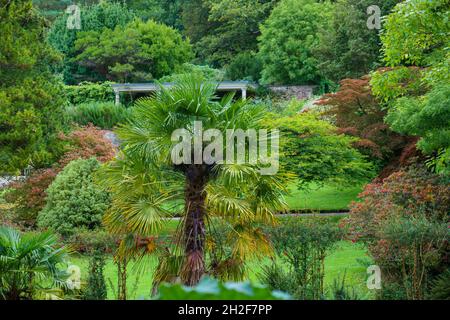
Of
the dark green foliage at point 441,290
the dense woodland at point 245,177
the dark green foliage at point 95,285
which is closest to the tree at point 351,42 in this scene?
the dense woodland at point 245,177

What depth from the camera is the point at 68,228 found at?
1766 centimetres

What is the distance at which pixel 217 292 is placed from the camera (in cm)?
181

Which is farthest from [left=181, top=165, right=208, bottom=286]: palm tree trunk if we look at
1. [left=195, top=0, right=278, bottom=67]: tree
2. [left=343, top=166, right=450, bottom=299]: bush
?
[left=195, top=0, right=278, bottom=67]: tree

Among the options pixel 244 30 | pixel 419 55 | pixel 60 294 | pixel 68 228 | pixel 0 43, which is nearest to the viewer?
pixel 60 294

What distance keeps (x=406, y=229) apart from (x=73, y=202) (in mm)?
9360

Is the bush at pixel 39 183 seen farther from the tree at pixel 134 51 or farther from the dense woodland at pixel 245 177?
the tree at pixel 134 51

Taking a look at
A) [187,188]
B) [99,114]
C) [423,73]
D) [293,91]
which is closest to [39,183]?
[187,188]

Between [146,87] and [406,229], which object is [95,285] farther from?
[146,87]

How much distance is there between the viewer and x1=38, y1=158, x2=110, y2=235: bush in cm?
1786

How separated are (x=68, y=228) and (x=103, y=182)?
6803mm

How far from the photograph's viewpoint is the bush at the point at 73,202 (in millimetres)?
17859

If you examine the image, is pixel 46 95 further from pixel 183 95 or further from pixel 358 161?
pixel 183 95

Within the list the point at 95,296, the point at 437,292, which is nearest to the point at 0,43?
the point at 95,296

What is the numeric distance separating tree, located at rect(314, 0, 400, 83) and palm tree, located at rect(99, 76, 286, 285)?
21158 mm
